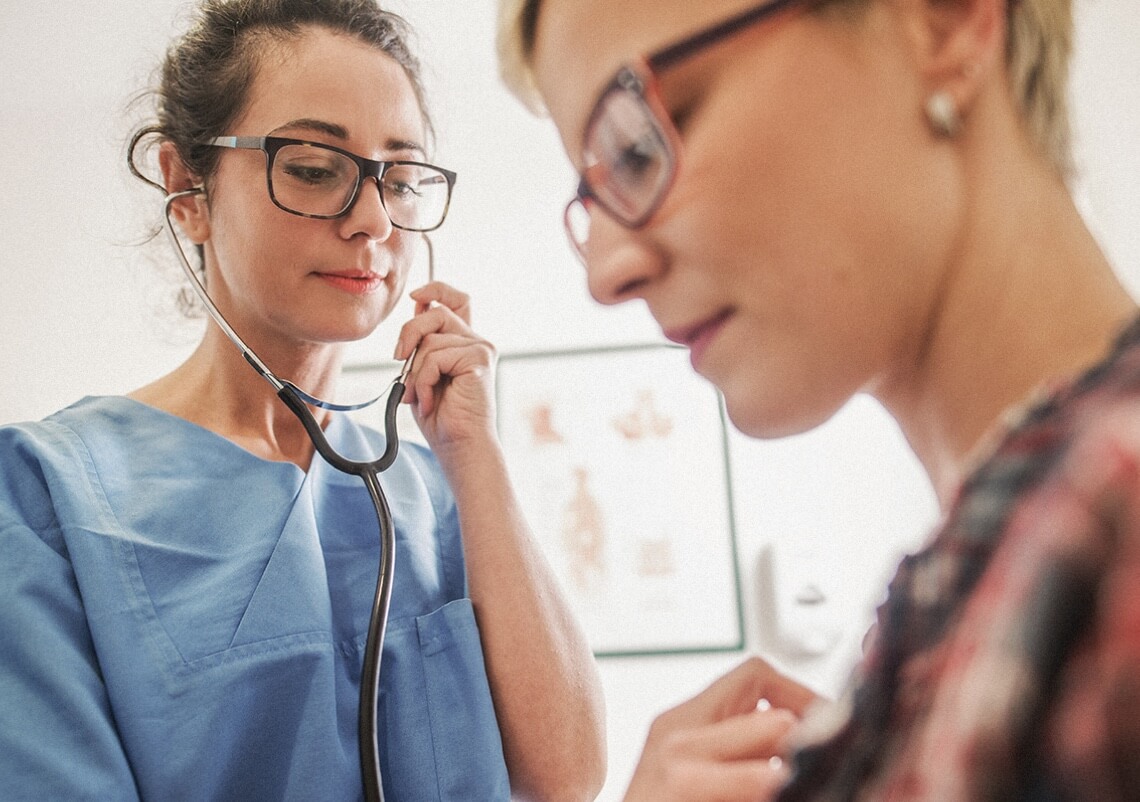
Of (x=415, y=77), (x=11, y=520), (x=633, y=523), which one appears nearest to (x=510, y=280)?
(x=633, y=523)

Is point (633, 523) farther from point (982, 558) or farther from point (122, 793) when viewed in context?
point (982, 558)

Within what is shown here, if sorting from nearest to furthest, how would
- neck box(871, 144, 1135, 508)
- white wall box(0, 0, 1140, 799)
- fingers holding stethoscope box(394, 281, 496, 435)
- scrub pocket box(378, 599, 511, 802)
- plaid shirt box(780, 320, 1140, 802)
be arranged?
plaid shirt box(780, 320, 1140, 802)
neck box(871, 144, 1135, 508)
scrub pocket box(378, 599, 511, 802)
fingers holding stethoscope box(394, 281, 496, 435)
white wall box(0, 0, 1140, 799)

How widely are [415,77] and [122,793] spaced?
86 cm

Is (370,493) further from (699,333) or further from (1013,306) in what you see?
(1013,306)

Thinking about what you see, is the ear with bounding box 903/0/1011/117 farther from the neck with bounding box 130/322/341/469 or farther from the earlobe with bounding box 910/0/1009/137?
the neck with bounding box 130/322/341/469

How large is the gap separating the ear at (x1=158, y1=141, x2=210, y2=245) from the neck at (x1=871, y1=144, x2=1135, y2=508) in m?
0.90

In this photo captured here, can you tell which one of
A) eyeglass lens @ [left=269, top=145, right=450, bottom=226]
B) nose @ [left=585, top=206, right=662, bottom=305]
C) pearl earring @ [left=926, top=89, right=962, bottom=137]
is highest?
eyeglass lens @ [left=269, top=145, right=450, bottom=226]

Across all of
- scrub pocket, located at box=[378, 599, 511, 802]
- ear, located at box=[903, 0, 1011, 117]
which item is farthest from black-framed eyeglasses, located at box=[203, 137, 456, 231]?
ear, located at box=[903, 0, 1011, 117]

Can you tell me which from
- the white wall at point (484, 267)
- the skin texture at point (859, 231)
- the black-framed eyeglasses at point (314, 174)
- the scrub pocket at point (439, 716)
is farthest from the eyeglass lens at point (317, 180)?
the white wall at point (484, 267)

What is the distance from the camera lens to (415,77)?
1.13m

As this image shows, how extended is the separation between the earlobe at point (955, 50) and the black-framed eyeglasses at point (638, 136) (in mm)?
66

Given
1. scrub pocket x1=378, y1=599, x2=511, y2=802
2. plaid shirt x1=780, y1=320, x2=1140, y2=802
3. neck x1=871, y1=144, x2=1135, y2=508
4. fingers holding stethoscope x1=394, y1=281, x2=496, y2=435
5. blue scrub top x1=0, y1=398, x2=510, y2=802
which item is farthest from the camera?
fingers holding stethoscope x1=394, y1=281, x2=496, y2=435

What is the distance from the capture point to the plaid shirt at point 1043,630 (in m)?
0.22

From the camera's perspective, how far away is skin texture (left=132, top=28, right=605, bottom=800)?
0.96 m
